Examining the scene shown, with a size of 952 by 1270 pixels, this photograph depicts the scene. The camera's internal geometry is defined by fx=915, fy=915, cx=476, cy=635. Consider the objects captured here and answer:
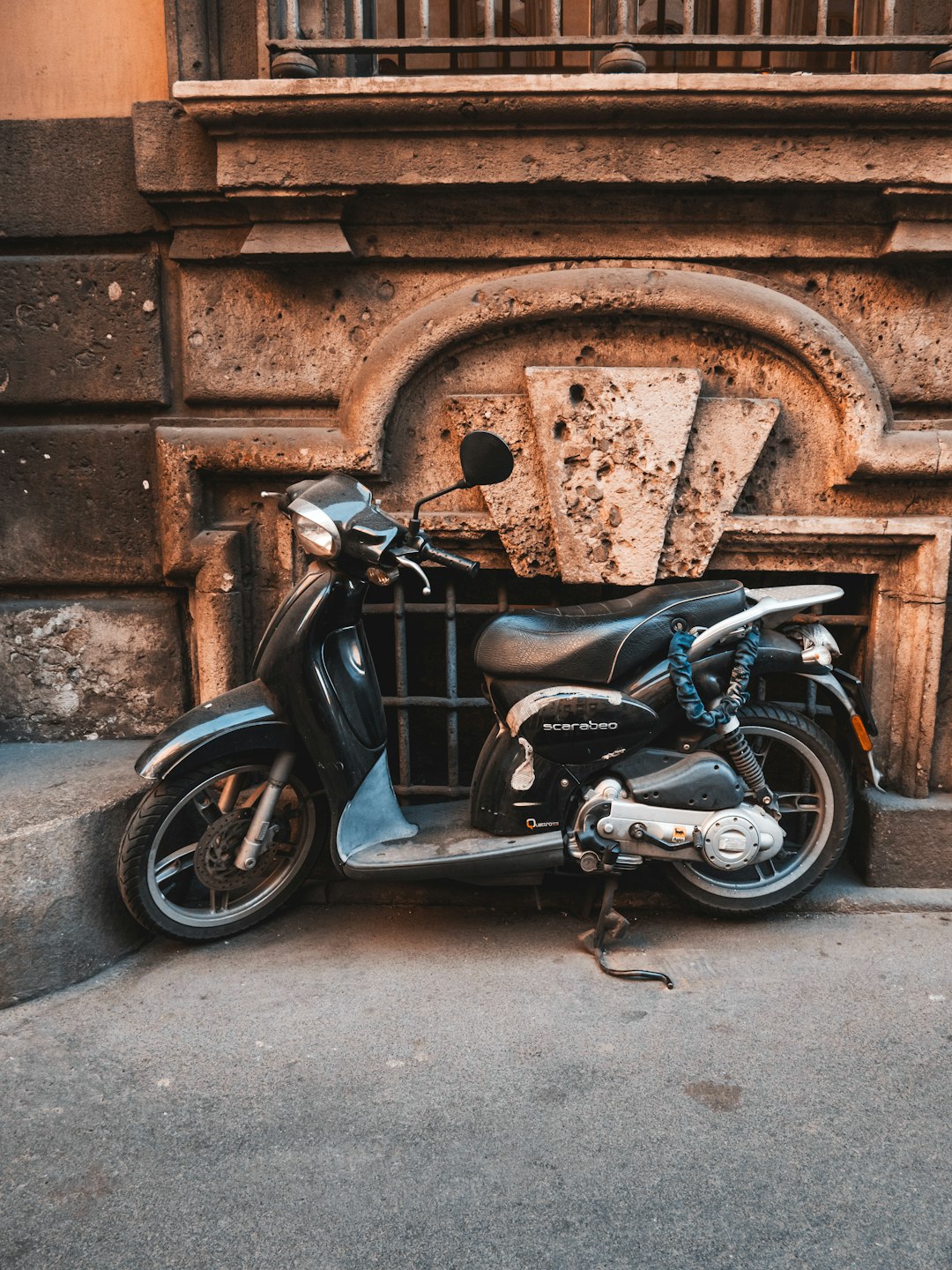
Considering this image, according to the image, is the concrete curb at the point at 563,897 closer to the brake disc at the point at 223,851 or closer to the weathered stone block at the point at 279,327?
the brake disc at the point at 223,851

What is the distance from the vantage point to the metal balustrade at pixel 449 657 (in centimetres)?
312

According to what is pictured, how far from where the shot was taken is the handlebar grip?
101 inches

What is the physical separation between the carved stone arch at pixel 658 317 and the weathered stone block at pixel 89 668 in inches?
41.3

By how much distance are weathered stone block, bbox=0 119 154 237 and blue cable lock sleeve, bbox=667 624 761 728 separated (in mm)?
2198

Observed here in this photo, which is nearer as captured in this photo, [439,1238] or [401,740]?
[439,1238]

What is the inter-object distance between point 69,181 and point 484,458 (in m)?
1.78

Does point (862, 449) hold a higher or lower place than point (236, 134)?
lower

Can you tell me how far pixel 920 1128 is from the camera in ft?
6.23

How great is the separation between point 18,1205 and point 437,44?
3.17 metres

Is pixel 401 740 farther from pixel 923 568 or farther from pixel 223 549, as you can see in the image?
pixel 923 568

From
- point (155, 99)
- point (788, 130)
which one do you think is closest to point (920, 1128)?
point (788, 130)

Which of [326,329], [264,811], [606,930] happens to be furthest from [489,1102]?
[326,329]

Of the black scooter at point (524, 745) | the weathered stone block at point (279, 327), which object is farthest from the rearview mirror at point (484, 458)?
the weathered stone block at point (279, 327)

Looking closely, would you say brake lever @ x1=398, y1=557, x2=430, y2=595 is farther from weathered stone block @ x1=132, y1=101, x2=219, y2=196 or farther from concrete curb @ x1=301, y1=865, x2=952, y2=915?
weathered stone block @ x1=132, y1=101, x2=219, y2=196
